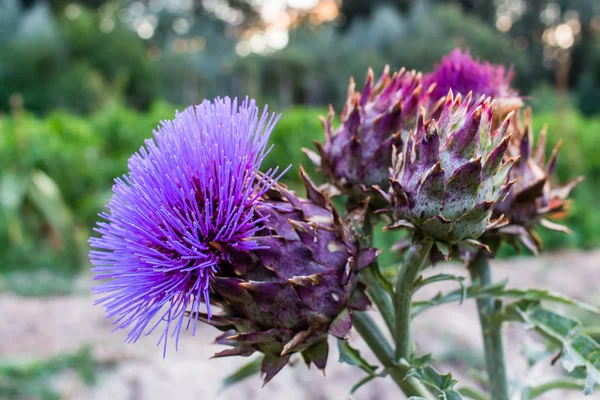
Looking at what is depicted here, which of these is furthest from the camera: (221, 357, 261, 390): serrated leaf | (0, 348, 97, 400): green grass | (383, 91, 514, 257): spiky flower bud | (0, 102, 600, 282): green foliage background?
(0, 102, 600, 282): green foliage background

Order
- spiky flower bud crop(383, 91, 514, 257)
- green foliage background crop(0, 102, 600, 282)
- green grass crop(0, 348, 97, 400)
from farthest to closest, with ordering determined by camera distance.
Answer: green foliage background crop(0, 102, 600, 282) < green grass crop(0, 348, 97, 400) < spiky flower bud crop(383, 91, 514, 257)

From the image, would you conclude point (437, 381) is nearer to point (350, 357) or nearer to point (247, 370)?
point (350, 357)

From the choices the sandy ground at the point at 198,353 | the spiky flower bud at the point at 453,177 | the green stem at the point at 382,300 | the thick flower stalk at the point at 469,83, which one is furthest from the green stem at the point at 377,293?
the sandy ground at the point at 198,353

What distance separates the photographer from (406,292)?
2.40 ft

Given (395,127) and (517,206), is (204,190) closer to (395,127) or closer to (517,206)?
(395,127)

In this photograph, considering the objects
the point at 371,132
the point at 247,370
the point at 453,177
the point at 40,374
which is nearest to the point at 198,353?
the point at 40,374

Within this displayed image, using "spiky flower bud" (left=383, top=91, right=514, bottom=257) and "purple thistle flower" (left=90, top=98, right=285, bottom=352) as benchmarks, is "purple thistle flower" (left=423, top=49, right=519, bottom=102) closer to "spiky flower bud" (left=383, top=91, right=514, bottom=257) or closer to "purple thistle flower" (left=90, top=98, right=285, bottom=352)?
"spiky flower bud" (left=383, top=91, right=514, bottom=257)

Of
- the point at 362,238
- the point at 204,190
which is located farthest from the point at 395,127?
the point at 204,190

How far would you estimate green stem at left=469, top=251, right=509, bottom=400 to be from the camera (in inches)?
35.3

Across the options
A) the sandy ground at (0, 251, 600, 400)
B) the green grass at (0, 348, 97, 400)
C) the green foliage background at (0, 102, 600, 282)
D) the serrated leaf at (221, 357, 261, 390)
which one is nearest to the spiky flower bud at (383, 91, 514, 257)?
the serrated leaf at (221, 357, 261, 390)

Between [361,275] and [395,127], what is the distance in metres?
0.22

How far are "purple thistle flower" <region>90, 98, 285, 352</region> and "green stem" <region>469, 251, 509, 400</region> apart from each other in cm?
41

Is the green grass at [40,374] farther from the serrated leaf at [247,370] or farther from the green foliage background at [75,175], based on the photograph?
the green foliage background at [75,175]

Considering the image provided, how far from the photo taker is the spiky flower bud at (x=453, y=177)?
639 mm
